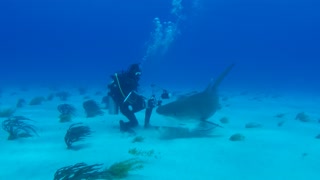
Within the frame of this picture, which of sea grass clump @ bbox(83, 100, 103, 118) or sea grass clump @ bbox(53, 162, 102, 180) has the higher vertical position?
sea grass clump @ bbox(83, 100, 103, 118)

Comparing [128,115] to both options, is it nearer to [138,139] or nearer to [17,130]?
[138,139]

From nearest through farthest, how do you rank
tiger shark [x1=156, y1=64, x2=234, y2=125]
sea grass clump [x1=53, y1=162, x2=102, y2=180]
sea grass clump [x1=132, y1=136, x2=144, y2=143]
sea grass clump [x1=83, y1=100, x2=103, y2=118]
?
sea grass clump [x1=53, y1=162, x2=102, y2=180] → sea grass clump [x1=132, y1=136, x2=144, y2=143] → tiger shark [x1=156, y1=64, x2=234, y2=125] → sea grass clump [x1=83, y1=100, x2=103, y2=118]

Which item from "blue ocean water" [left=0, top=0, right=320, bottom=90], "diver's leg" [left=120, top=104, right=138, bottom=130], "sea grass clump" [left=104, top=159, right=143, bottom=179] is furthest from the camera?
"blue ocean water" [left=0, top=0, right=320, bottom=90]

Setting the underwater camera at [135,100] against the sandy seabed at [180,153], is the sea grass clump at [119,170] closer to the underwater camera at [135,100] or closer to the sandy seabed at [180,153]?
the sandy seabed at [180,153]

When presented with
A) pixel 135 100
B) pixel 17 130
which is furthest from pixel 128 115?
pixel 17 130

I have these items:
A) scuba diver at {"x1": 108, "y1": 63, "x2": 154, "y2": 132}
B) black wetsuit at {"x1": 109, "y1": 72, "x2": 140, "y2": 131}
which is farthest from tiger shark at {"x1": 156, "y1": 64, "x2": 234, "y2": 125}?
black wetsuit at {"x1": 109, "y1": 72, "x2": 140, "y2": 131}

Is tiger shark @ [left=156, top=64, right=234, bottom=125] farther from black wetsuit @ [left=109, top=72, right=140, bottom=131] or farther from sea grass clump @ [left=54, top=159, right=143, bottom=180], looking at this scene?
sea grass clump @ [left=54, top=159, right=143, bottom=180]

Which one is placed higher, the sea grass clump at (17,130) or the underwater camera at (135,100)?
the underwater camera at (135,100)

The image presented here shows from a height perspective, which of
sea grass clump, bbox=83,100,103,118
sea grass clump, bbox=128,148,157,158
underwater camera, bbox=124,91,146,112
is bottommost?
sea grass clump, bbox=128,148,157,158

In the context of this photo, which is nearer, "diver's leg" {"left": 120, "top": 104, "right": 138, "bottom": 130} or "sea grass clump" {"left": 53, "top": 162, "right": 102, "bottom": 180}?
"sea grass clump" {"left": 53, "top": 162, "right": 102, "bottom": 180}

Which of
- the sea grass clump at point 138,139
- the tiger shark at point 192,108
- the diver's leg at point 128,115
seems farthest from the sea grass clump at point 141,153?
the diver's leg at point 128,115

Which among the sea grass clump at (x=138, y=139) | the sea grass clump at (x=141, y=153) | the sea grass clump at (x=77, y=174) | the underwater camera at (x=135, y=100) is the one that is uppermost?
the underwater camera at (x=135, y=100)

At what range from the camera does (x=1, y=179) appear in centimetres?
655

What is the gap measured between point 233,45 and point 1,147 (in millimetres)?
196455
